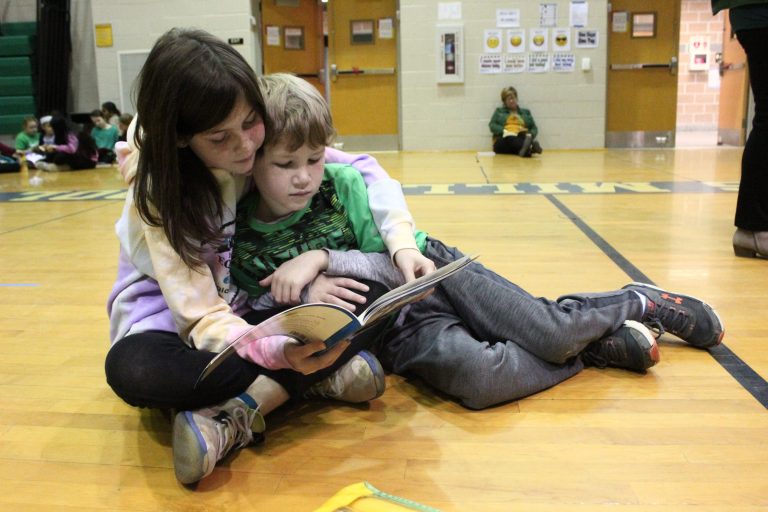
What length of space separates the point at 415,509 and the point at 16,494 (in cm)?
54

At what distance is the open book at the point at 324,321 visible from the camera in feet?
2.48

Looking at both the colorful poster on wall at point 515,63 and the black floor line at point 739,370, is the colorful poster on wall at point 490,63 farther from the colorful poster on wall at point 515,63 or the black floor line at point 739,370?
the black floor line at point 739,370

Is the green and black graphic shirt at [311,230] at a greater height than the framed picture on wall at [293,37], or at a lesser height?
lesser

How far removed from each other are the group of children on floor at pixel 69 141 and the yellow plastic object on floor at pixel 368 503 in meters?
5.72

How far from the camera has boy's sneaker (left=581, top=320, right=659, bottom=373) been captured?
1.17m

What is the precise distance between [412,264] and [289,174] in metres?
0.24

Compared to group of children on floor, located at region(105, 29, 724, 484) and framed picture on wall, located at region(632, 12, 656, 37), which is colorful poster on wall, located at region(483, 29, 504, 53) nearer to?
framed picture on wall, located at region(632, 12, 656, 37)

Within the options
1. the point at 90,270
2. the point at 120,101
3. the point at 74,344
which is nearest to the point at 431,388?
the point at 74,344

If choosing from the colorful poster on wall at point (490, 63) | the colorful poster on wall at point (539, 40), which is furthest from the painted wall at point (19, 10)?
the colorful poster on wall at point (539, 40)

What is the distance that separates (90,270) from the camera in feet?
6.81

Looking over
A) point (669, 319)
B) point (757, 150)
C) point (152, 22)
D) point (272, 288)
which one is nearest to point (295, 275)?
point (272, 288)

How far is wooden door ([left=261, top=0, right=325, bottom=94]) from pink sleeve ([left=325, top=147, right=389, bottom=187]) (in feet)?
19.1

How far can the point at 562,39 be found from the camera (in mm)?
6441

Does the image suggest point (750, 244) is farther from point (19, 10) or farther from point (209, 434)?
point (19, 10)
